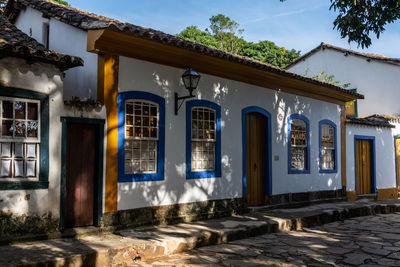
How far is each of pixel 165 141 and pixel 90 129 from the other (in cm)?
163

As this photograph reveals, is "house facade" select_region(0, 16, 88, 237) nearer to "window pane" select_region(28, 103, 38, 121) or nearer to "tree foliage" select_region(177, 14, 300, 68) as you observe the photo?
"window pane" select_region(28, 103, 38, 121)

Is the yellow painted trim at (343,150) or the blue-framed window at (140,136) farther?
the yellow painted trim at (343,150)

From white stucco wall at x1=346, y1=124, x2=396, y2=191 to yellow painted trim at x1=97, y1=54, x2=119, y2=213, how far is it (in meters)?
8.90

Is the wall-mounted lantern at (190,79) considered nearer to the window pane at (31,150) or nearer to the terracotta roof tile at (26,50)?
the terracotta roof tile at (26,50)

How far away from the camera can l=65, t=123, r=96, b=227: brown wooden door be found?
21.9 ft

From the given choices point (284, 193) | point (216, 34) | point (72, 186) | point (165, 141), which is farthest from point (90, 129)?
point (216, 34)

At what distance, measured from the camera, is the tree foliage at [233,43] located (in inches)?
1265

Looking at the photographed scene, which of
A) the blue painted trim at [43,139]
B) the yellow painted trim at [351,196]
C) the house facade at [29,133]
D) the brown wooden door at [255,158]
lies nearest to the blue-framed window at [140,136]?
the house facade at [29,133]

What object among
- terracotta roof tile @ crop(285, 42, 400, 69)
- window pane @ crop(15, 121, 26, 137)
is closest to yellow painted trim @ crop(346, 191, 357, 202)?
terracotta roof tile @ crop(285, 42, 400, 69)

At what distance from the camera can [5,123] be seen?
5.89m

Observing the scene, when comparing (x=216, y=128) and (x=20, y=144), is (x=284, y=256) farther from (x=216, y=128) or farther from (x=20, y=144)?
(x=20, y=144)

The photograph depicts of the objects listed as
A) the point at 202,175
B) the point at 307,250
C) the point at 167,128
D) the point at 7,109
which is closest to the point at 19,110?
the point at 7,109

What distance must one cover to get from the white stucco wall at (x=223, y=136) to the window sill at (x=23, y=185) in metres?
1.45

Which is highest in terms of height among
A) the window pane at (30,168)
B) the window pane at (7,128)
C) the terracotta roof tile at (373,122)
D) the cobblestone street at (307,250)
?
the terracotta roof tile at (373,122)
